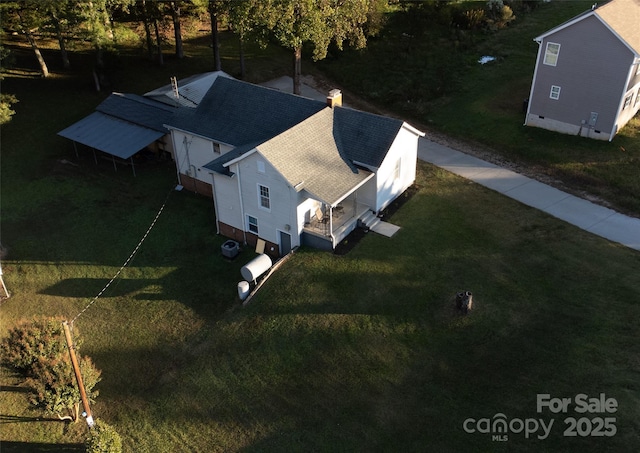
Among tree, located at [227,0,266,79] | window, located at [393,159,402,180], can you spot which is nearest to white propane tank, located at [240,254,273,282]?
window, located at [393,159,402,180]

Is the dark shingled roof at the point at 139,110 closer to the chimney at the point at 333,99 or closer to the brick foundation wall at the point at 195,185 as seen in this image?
the brick foundation wall at the point at 195,185

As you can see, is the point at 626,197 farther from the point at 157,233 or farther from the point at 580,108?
the point at 157,233

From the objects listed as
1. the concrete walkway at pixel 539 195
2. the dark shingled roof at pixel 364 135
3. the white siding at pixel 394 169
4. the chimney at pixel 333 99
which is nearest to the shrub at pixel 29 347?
the dark shingled roof at pixel 364 135

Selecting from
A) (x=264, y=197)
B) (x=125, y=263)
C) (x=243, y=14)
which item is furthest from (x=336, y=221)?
(x=243, y=14)

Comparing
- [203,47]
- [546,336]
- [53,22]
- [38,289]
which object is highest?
[53,22]

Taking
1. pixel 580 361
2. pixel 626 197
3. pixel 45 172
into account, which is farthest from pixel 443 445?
pixel 45 172

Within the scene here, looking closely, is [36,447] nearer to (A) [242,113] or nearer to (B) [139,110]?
(A) [242,113]
